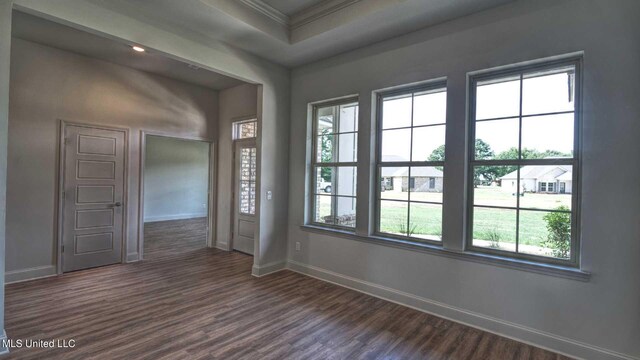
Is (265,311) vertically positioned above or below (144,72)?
below

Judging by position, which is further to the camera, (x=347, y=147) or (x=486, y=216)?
(x=347, y=147)

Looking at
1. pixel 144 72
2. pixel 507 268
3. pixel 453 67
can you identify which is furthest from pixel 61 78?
pixel 507 268

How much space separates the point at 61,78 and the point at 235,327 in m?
4.08

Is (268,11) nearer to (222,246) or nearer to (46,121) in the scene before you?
(46,121)

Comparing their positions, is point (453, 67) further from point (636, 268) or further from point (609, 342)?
point (609, 342)

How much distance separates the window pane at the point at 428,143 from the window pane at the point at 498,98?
40 centimetres

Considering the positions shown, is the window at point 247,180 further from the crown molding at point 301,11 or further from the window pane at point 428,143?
the window pane at point 428,143

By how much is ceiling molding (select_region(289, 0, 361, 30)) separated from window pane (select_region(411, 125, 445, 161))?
1546mm

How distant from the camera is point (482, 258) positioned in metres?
2.76

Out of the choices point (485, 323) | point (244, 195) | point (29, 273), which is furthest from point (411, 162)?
point (29, 273)

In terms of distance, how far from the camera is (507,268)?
2633 mm

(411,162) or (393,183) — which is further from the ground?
(411,162)

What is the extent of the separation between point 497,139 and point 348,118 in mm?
1793

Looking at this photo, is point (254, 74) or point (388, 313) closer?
point (388, 313)
